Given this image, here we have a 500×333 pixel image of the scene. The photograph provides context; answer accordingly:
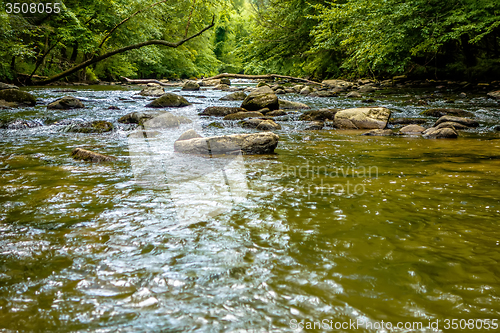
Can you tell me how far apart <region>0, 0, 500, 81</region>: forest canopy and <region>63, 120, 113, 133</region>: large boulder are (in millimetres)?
2996

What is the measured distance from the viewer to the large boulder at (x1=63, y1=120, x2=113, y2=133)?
6.93 metres

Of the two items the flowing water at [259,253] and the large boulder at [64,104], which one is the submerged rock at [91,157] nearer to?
the flowing water at [259,253]

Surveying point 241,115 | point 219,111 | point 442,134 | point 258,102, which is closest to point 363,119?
point 442,134

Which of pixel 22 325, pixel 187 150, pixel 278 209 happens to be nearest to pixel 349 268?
pixel 278 209

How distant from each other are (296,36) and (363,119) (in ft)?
57.6

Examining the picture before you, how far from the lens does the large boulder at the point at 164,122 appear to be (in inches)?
309

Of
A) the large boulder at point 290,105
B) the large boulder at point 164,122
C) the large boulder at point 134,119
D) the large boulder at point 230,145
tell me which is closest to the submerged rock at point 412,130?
the large boulder at point 230,145

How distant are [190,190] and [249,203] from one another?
67 centimetres

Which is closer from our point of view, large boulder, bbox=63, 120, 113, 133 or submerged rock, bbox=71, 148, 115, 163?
submerged rock, bbox=71, 148, 115, 163

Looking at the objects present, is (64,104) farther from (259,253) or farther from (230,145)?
(259,253)

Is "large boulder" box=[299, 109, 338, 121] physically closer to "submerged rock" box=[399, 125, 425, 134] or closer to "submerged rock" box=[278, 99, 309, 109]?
"submerged rock" box=[278, 99, 309, 109]

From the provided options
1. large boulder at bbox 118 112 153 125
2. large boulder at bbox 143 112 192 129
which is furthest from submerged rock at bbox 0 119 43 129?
large boulder at bbox 143 112 192 129

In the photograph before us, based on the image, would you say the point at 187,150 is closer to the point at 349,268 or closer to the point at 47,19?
the point at 349,268

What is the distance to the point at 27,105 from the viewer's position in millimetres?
9992
